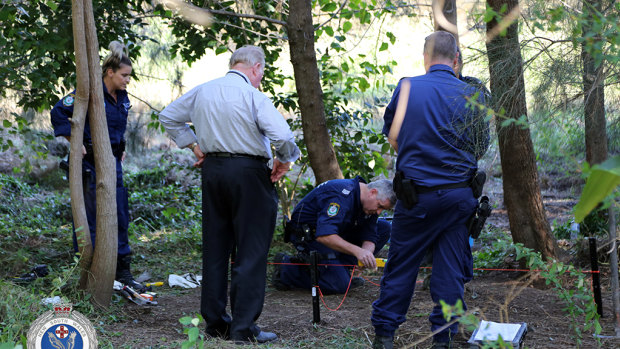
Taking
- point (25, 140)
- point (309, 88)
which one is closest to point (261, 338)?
point (309, 88)

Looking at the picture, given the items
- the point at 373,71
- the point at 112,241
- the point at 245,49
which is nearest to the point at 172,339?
the point at 112,241

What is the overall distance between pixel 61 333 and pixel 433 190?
73.1 inches

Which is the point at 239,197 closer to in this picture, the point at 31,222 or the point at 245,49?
the point at 245,49

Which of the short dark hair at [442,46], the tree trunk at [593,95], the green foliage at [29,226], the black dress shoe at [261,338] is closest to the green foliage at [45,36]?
the green foliage at [29,226]

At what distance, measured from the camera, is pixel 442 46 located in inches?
133

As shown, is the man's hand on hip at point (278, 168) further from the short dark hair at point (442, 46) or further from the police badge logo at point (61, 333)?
the police badge logo at point (61, 333)

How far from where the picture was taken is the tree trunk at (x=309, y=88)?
5047 millimetres

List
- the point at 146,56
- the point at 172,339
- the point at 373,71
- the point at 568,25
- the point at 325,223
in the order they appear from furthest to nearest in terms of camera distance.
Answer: the point at 146,56
the point at 373,71
the point at 325,223
the point at 172,339
the point at 568,25

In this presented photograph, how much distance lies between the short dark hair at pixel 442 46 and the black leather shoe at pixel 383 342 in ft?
4.88

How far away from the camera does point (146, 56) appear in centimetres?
1027

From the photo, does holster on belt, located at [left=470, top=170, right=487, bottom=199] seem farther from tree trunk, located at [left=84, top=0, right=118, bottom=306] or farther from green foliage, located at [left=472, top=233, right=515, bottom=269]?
tree trunk, located at [left=84, top=0, right=118, bottom=306]

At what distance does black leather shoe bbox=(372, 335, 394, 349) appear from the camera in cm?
331

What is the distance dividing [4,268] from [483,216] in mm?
3795

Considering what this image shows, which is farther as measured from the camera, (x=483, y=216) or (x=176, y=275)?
(x=176, y=275)
